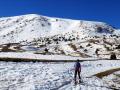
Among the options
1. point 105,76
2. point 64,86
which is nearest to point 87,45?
point 105,76

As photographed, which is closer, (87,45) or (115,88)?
(115,88)

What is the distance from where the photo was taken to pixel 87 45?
198250 mm

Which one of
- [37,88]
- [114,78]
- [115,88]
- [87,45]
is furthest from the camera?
[87,45]

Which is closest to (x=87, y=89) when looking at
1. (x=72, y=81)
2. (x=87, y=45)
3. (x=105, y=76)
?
(x=72, y=81)

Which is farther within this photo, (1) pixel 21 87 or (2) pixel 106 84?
(2) pixel 106 84

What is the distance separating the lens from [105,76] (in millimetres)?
46438

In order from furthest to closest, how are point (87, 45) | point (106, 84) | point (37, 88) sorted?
point (87, 45)
point (106, 84)
point (37, 88)

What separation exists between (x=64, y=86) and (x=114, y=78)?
509 inches

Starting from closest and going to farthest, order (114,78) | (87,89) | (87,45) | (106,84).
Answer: (87,89)
(106,84)
(114,78)
(87,45)

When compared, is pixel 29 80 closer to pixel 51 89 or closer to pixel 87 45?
pixel 51 89

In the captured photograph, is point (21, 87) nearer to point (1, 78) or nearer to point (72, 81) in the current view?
point (1, 78)

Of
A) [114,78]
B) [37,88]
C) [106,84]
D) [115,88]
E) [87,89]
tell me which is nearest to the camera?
[37,88]

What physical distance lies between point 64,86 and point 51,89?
3007 millimetres

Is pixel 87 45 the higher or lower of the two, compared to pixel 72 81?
higher
